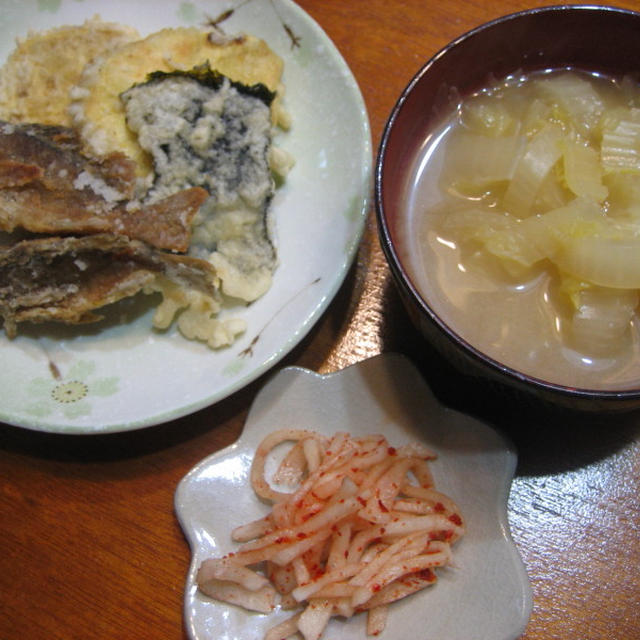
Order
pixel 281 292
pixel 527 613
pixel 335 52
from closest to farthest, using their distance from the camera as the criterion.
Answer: pixel 527 613 → pixel 281 292 → pixel 335 52

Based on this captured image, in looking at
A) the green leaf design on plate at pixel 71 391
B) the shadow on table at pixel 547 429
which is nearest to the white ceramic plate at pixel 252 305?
the green leaf design on plate at pixel 71 391

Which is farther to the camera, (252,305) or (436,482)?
(252,305)

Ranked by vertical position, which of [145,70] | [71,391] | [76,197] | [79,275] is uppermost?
[145,70]

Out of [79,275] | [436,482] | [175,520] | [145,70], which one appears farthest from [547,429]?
[145,70]

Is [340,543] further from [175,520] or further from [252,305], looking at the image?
[252,305]

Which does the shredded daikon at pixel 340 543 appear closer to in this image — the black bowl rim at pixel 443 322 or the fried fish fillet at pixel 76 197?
the black bowl rim at pixel 443 322

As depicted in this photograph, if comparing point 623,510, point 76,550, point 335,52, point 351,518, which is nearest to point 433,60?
point 335,52

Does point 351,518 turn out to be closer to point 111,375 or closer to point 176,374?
point 176,374
